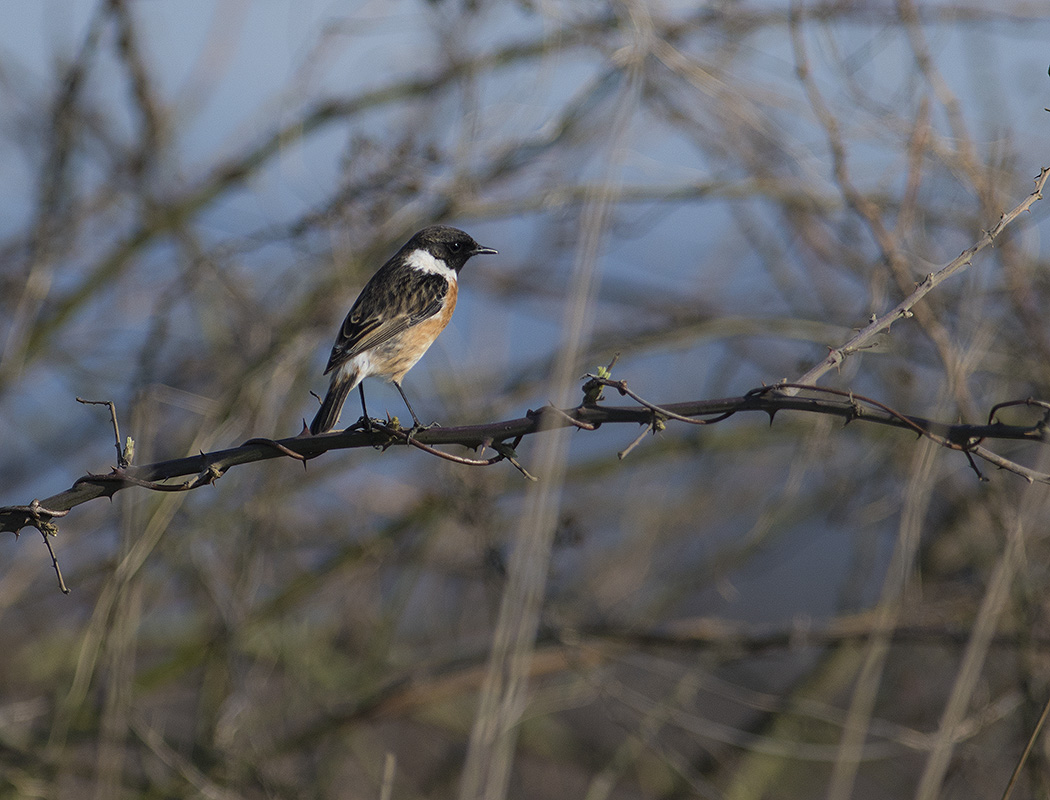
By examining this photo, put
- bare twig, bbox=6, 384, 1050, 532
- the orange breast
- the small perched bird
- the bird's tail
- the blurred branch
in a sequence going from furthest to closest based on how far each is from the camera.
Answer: the orange breast
the small perched bird
the bird's tail
the blurred branch
bare twig, bbox=6, 384, 1050, 532

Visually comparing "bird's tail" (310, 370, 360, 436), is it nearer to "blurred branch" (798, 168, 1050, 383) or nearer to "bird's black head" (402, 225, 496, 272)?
"bird's black head" (402, 225, 496, 272)

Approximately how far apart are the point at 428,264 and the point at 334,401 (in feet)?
2.99

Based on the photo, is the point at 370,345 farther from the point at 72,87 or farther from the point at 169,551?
the point at 72,87

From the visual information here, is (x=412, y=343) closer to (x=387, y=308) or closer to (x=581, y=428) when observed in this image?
(x=387, y=308)

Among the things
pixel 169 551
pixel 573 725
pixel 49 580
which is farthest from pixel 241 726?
pixel 573 725

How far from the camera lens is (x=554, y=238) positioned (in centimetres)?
642

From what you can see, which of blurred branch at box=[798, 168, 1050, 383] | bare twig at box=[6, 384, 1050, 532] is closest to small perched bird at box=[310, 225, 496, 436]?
bare twig at box=[6, 384, 1050, 532]

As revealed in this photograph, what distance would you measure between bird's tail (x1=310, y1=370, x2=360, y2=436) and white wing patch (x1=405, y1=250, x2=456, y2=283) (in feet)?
2.11

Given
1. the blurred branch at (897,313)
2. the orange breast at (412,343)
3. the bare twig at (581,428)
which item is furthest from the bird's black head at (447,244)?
the blurred branch at (897,313)

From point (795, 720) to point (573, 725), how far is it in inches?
92.4

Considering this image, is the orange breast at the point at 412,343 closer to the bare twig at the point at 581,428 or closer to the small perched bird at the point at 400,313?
the small perched bird at the point at 400,313

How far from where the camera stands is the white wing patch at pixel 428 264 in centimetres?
421

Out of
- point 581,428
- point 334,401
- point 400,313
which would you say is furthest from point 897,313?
point 400,313

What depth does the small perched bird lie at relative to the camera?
3814 mm
